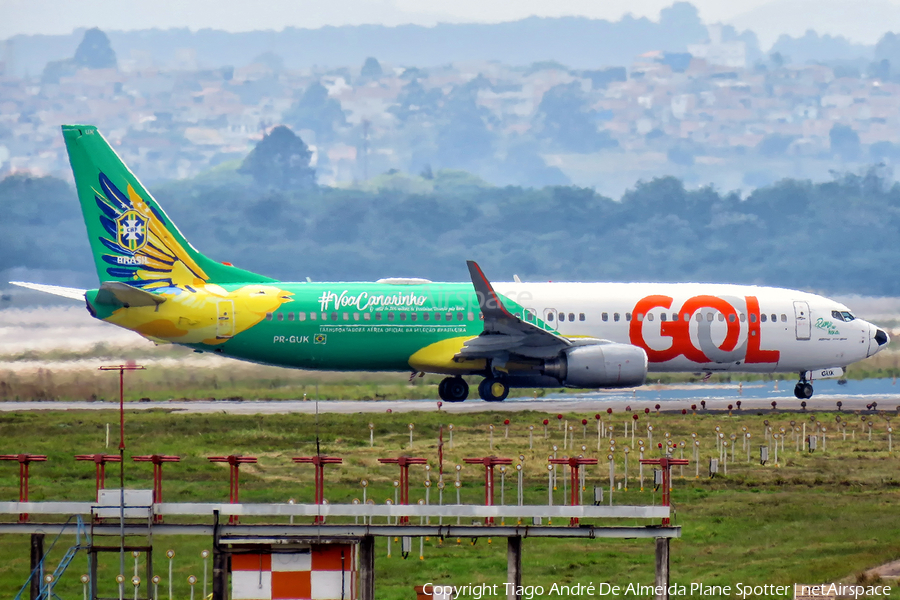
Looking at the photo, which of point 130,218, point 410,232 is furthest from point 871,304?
point 410,232

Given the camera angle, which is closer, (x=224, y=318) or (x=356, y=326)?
(x=224, y=318)

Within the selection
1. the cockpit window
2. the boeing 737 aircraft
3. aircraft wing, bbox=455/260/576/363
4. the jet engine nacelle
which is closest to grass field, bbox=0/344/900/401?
the boeing 737 aircraft

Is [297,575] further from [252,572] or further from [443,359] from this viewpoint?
[443,359]

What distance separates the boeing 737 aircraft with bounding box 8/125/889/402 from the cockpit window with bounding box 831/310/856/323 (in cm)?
277

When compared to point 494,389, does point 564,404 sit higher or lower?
lower

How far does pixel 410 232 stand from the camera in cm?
17888

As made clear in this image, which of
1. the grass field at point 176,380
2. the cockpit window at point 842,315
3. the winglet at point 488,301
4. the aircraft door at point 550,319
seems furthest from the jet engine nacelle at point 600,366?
the cockpit window at point 842,315

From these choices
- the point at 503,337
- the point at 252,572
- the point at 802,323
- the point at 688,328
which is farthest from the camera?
the point at 802,323

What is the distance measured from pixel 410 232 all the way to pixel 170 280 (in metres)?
132

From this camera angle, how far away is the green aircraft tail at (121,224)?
47062mm

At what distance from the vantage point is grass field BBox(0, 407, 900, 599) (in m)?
25.9

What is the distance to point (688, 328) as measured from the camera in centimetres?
4994

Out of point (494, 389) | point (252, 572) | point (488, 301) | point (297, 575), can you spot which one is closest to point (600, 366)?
point (494, 389)

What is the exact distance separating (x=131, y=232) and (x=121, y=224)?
0.42 m
